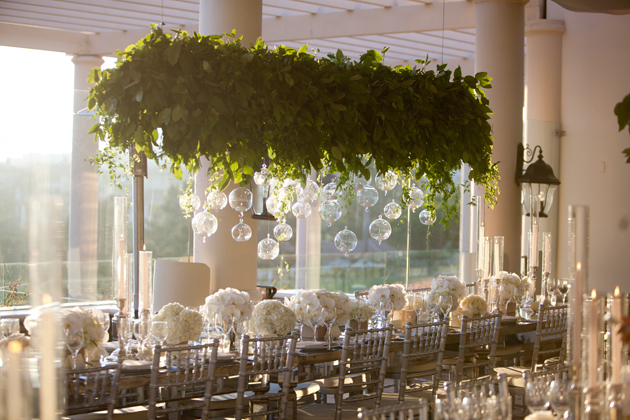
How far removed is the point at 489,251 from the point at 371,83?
9.49ft

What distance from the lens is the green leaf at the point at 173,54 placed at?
12.3ft

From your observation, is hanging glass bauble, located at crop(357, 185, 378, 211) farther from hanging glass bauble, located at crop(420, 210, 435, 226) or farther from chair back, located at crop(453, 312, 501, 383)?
chair back, located at crop(453, 312, 501, 383)

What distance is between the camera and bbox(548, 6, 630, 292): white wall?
339 inches

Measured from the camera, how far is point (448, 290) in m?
5.25

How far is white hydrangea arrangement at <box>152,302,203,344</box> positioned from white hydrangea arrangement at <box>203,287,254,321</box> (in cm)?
15

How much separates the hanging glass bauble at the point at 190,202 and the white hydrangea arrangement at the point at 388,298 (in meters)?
1.36

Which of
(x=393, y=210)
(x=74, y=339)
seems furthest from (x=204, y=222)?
(x=74, y=339)

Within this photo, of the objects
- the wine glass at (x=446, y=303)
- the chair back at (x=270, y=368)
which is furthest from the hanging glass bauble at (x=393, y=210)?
the chair back at (x=270, y=368)

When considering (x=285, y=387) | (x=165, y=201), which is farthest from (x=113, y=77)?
(x=165, y=201)

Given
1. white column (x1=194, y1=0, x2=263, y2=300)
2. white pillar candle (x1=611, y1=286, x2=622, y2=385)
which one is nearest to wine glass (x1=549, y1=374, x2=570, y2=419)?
white pillar candle (x1=611, y1=286, x2=622, y2=385)

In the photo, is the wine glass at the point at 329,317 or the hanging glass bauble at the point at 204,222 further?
the hanging glass bauble at the point at 204,222

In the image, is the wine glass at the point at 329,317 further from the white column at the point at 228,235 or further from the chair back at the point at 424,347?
the white column at the point at 228,235

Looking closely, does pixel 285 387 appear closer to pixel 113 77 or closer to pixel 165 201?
pixel 113 77

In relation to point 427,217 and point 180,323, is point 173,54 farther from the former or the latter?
point 427,217
